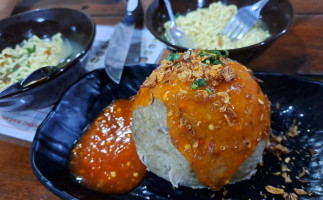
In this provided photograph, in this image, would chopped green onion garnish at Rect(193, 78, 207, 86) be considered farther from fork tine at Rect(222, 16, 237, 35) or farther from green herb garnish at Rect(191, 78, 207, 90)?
fork tine at Rect(222, 16, 237, 35)

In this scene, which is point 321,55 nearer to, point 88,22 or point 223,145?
point 223,145

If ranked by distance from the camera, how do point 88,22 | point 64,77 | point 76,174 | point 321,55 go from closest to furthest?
point 76,174
point 64,77
point 321,55
point 88,22

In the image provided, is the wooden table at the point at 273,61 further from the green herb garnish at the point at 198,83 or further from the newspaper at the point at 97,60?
the green herb garnish at the point at 198,83

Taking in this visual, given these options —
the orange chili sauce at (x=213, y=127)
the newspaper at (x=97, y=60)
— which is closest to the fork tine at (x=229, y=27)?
the newspaper at (x=97, y=60)

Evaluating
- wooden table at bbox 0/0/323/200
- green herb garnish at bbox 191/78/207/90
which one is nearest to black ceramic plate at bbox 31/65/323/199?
wooden table at bbox 0/0/323/200

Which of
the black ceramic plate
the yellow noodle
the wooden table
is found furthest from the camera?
the yellow noodle

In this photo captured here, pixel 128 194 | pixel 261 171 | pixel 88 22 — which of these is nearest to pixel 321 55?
pixel 261 171
